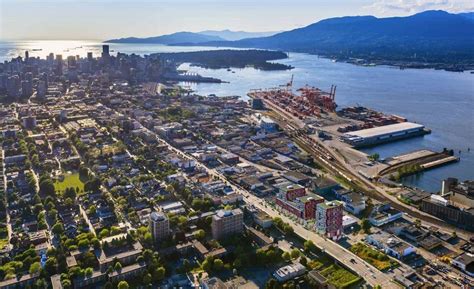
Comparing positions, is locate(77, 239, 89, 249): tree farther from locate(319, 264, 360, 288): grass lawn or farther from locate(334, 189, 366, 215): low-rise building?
locate(334, 189, 366, 215): low-rise building

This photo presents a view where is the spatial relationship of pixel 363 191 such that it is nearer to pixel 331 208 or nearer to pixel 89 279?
pixel 331 208

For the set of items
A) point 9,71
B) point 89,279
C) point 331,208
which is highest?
point 9,71

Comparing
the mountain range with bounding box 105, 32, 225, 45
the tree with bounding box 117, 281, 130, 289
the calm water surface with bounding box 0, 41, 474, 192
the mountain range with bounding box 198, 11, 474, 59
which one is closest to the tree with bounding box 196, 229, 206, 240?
the tree with bounding box 117, 281, 130, 289

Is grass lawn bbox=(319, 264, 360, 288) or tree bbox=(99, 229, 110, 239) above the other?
tree bbox=(99, 229, 110, 239)

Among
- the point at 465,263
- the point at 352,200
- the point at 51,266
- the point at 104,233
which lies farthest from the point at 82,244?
the point at 465,263

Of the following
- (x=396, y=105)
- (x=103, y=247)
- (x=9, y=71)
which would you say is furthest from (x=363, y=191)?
(x=9, y=71)

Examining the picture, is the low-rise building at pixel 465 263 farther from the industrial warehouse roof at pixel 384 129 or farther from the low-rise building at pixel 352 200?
the industrial warehouse roof at pixel 384 129
